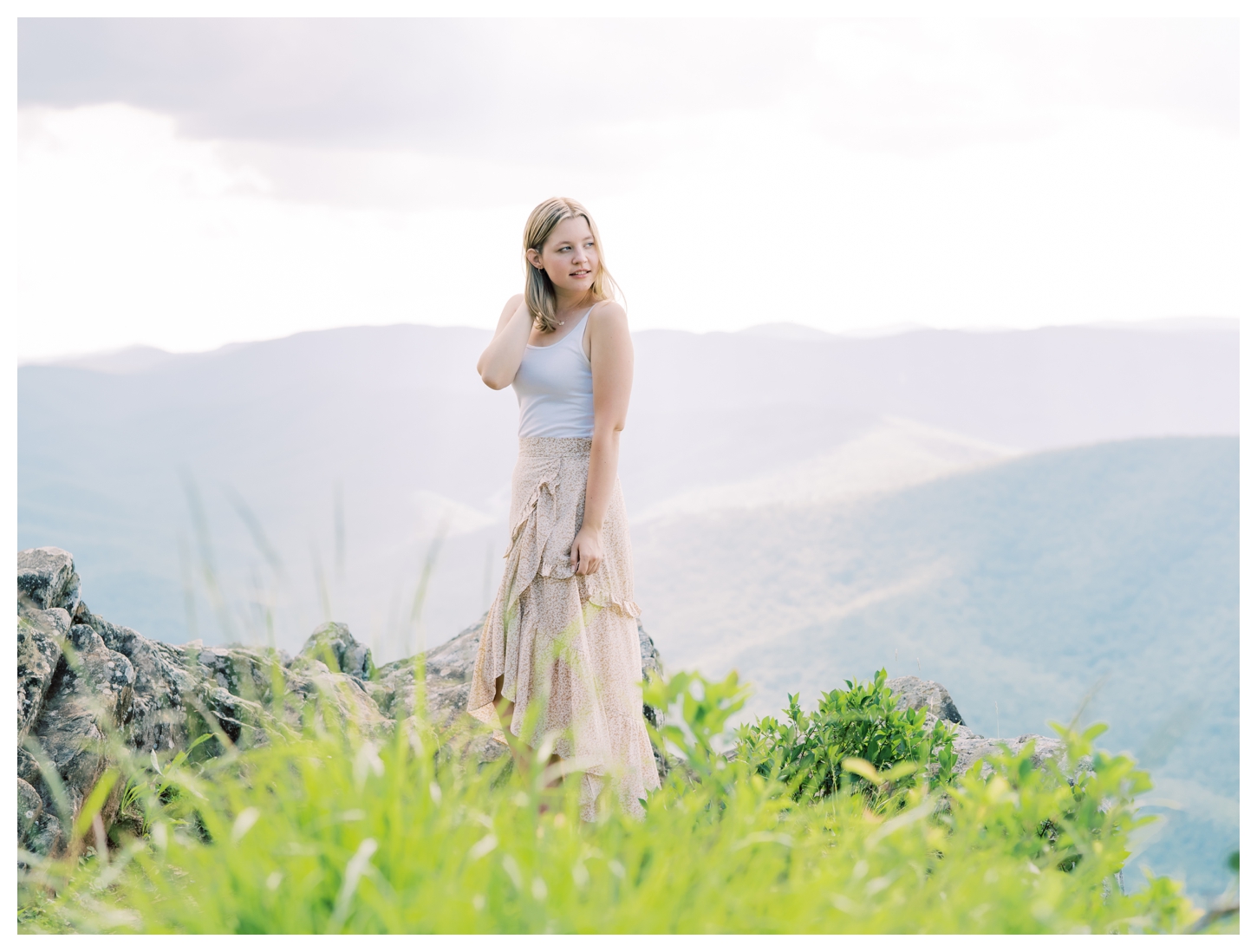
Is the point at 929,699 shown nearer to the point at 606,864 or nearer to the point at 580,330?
the point at 580,330

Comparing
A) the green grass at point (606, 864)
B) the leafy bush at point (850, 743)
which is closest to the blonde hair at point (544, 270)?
the green grass at point (606, 864)

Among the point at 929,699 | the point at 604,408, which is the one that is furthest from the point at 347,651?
the point at 929,699

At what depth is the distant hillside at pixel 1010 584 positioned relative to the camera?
17375 mm

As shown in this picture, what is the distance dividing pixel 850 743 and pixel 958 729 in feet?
1.39

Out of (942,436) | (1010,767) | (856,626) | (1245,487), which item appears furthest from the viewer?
(942,436)

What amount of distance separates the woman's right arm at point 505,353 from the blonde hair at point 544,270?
59mm

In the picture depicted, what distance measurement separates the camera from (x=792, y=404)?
3138 cm

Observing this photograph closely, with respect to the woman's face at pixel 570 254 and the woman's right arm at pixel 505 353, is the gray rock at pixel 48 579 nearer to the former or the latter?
the woman's right arm at pixel 505 353

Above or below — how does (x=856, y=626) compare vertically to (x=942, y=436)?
below

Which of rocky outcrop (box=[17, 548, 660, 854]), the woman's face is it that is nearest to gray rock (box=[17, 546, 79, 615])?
rocky outcrop (box=[17, 548, 660, 854])

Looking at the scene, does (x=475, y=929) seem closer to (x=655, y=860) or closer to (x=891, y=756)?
(x=655, y=860)

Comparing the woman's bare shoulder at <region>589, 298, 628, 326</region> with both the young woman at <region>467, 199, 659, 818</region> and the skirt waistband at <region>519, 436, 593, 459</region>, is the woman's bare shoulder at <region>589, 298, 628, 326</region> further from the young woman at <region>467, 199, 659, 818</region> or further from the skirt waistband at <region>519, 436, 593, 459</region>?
the skirt waistband at <region>519, 436, 593, 459</region>

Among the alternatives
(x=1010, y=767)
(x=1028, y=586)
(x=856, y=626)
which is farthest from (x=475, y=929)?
(x=1028, y=586)
